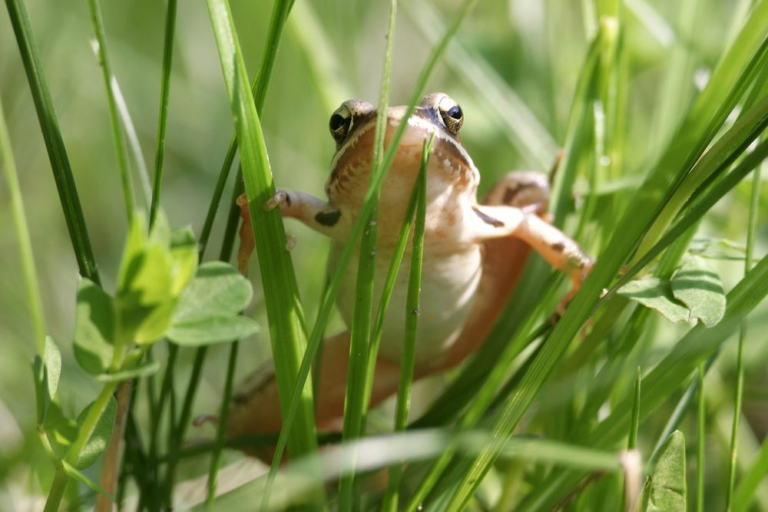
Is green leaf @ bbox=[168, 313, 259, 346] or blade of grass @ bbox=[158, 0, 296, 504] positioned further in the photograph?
blade of grass @ bbox=[158, 0, 296, 504]

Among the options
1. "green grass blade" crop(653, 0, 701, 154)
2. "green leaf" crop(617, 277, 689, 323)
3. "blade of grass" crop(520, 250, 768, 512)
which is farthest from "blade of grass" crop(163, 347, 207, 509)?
"green grass blade" crop(653, 0, 701, 154)

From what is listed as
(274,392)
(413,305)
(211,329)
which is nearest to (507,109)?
(274,392)

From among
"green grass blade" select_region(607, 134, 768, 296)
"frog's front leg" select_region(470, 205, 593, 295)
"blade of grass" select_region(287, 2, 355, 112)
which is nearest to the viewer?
"green grass blade" select_region(607, 134, 768, 296)

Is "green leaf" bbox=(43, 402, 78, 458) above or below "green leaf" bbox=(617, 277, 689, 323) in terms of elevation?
below

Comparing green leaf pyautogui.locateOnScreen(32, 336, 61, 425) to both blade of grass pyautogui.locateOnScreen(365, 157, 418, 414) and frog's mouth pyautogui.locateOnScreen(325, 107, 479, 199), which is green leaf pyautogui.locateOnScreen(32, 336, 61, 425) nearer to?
blade of grass pyautogui.locateOnScreen(365, 157, 418, 414)

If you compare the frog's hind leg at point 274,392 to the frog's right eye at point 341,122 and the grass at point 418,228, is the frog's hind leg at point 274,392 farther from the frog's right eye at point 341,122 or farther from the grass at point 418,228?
the frog's right eye at point 341,122

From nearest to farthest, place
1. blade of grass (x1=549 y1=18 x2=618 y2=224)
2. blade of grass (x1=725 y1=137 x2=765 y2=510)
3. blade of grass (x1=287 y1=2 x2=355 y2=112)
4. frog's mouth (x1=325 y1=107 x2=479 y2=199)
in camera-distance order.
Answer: blade of grass (x1=725 y1=137 x2=765 y2=510) → frog's mouth (x1=325 y1=107 x2=479 y2=199) → blade of grass (x1=549 y1=18 x2=618 y2=224) → blade of grass (x1=287 y1=2 x2=355 y2=112)

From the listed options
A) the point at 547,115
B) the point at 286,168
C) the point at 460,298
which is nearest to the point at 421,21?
the point at 547,115

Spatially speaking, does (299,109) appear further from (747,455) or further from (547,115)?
(747,455)

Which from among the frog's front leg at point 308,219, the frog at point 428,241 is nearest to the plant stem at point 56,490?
the frog at point 428,241

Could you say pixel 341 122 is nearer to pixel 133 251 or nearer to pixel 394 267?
pixel 394 267
